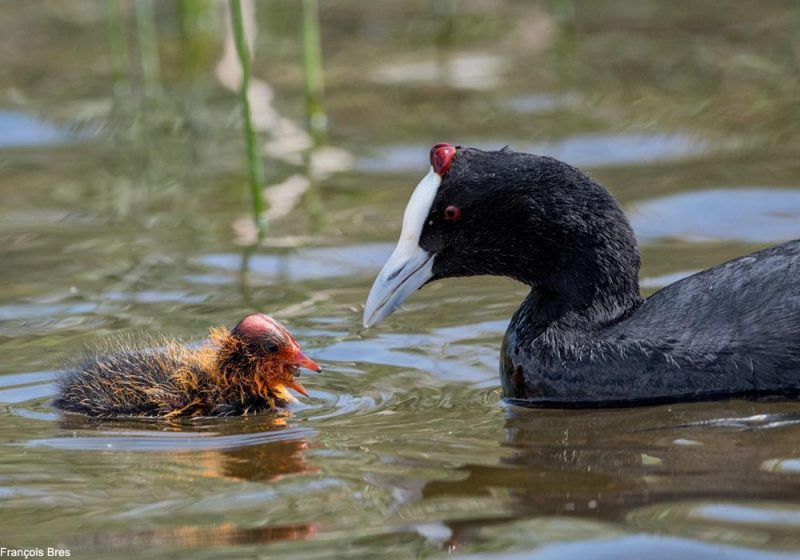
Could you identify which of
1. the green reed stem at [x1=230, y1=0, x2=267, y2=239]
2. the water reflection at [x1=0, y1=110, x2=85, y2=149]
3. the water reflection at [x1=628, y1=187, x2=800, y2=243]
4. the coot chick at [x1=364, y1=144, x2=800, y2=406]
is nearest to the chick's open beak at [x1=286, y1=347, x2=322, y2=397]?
the coot chick at [x1=364, y1=144, x2=800, y2=406]

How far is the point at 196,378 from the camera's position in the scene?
205 inches

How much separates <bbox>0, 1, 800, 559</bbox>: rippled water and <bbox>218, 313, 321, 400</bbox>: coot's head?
135 millimetres

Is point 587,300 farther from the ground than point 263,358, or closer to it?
farther from the ground

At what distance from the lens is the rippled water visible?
3.89 metres

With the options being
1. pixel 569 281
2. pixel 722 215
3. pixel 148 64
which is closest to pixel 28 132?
pixel 148 64

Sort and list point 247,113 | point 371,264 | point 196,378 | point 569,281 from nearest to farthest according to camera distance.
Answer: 1. point 196,378
2. point 569,281
3. point 247,113
4. point 371,264

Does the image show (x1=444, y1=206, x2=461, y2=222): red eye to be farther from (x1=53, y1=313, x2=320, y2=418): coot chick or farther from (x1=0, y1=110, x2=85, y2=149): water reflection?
(x1=0, y1=110, x2=85, y2=149): water reflection

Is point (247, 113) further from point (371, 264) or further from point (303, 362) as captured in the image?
point (303, 362)

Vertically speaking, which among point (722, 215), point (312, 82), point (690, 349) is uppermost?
point (312, 82)

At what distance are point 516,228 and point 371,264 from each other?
1.81 metres

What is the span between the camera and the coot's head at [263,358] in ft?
17.1

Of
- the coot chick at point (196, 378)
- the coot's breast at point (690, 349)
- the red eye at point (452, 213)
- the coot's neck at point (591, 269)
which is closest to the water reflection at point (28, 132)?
the coot chick at point (196, 378)

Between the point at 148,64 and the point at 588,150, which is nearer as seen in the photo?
the point at 588,150

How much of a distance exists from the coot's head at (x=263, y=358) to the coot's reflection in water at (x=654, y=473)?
0.78 meters
